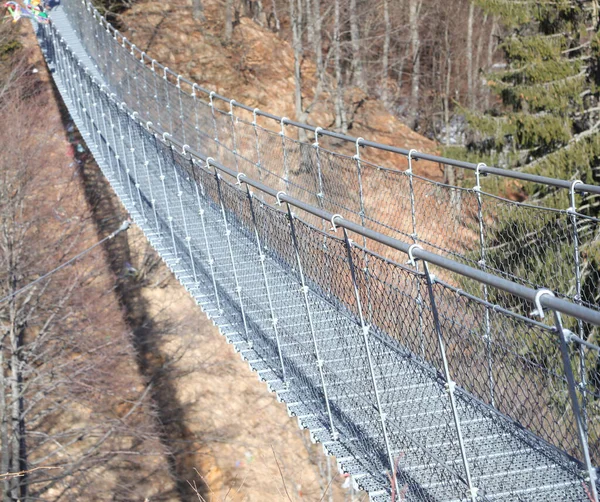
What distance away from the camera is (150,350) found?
45.8 feet

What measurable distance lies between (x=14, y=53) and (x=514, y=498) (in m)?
15.2

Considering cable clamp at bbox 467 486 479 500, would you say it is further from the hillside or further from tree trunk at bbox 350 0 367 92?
the hillside

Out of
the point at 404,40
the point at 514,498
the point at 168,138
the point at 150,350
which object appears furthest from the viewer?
the point at 404,40

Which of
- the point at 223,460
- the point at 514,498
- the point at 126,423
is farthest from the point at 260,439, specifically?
the point at 514,498

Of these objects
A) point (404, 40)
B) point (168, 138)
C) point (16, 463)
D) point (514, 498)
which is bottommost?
point (16, 463)

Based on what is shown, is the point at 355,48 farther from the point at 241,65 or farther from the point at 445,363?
the point at 445,363

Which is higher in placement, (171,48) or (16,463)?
(171,48)

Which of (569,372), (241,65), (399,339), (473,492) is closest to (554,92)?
(399,339)

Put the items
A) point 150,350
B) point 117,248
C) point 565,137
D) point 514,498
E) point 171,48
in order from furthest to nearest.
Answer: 1. point 171,48
2. point 117,248
3. point 150,350
4. point 565,137
5. point 514,498

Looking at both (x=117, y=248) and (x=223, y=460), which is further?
(x=117, y=248)

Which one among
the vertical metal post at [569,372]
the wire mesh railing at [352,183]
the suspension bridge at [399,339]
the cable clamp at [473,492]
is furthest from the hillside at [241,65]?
the vertical metal post at [569,372]

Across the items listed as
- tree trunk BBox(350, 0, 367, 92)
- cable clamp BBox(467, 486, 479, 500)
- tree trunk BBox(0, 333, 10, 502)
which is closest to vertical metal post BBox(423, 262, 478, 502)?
cable clamp BBox(467, 486, 479, 500)

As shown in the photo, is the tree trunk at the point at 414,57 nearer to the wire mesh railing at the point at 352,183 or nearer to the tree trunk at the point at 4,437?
the wire mesh railing at the point at 352,183

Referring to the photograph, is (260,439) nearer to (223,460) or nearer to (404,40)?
(223,460)
